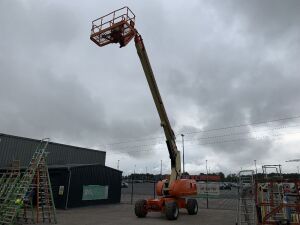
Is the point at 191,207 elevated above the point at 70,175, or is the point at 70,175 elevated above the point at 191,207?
the point at 70,175

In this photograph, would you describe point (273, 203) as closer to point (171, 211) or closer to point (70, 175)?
point (171, 211)

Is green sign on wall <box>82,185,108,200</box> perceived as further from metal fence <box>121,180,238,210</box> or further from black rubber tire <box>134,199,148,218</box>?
black rubber tire <box>134,199,148,218</box>

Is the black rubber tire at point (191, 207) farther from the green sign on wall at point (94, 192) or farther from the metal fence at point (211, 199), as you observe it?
the green sign on wall at point (94, 192)

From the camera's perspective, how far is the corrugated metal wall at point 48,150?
2883 centimetres

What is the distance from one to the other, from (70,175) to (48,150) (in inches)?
345

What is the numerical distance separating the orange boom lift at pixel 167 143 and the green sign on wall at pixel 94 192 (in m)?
8.80

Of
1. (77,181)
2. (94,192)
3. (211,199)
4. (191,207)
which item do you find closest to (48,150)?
(94,192)

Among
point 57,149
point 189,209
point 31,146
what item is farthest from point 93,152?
point 189,209

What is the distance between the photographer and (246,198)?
14469mm

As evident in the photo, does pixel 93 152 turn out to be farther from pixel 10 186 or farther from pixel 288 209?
pixel 288 209

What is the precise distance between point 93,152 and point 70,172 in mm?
14113

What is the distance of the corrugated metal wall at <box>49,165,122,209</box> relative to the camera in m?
24.5

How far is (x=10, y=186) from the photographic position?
16078 millimetres

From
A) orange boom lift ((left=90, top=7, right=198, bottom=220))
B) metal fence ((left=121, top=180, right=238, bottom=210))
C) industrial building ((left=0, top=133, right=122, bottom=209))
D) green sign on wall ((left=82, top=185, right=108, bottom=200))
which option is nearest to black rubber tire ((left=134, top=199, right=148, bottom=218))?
orange boom lift ((left=90, top=7, right=198, bottom=220))
